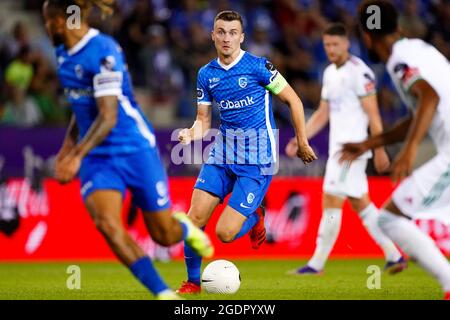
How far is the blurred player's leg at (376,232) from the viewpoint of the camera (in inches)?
462

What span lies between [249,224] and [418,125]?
265cm

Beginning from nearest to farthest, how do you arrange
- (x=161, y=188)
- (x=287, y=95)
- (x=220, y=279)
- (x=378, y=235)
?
(x=161, y=188) < (x=220, y=279) < (x=287, y=95) < (x=378, y=235)

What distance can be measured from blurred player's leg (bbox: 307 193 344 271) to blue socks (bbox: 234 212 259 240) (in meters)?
2.19

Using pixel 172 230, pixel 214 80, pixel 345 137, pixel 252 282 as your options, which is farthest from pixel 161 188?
pixel 345 137

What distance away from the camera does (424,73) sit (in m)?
7.45

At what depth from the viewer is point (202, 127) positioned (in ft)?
30.7

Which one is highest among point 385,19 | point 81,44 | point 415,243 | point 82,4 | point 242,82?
point 82,4

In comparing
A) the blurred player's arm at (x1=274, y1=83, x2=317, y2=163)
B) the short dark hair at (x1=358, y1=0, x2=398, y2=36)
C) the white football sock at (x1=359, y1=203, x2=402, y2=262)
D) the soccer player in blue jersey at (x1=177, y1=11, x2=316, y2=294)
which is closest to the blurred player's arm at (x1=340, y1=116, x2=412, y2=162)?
the short dark hair at (x1=358, y1=0, x2=398, y2=36)

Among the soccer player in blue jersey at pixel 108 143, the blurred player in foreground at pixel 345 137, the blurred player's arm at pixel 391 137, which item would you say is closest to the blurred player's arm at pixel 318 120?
the blurred player in foreground at pixel 345 137

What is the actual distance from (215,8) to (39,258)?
6.86 m

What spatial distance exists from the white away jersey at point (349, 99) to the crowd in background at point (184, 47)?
5.10 meters

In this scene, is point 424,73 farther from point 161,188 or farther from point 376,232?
point 376,232

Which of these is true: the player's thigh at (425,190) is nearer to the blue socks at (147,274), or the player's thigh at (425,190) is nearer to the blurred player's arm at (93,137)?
the blue socks at (147,274)
